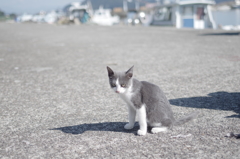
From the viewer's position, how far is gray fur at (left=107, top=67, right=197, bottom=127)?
11.1 ft

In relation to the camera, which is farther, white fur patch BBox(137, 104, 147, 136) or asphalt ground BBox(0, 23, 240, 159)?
white fur patch BBox(137, 104, 147, 136)

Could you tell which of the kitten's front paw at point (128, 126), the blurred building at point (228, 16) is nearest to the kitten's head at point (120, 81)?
the kitten's front paw at point (128, 126)

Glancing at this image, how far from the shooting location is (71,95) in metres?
5.54

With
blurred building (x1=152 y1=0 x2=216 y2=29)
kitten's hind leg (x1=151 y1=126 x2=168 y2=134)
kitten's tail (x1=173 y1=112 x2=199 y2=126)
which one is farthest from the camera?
blurred building (x1=152 y1=0 x2=216 y2=29)

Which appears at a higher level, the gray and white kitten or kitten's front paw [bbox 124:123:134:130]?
the gray and white kitten

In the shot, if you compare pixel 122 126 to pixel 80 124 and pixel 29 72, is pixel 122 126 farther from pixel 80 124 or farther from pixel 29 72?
pixel 29 72

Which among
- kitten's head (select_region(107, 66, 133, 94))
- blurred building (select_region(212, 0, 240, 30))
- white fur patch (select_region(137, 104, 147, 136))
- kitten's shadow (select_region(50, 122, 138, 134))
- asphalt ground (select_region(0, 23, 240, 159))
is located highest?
blurred building (select_region(212, 0, 240, 30))

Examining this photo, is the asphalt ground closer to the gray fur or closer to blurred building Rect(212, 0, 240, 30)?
the gray fur

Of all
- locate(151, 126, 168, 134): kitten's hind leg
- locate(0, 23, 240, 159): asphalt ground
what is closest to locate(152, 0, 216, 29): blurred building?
locate(0, 23, 240, 159): asphalt ground

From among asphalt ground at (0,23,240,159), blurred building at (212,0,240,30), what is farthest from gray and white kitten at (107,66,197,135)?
blurred building at (212,0,240,30)

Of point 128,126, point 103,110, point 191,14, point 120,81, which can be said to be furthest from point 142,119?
point 191,14

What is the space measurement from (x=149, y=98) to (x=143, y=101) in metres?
0.11

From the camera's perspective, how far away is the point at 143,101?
3.39 meters

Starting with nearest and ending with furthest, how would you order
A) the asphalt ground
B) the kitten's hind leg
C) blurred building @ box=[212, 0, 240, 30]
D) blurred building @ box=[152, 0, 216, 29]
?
the asphalt ground < the kitten's hind leg < blurred building @ box=[212, 0, 240, 30] < blurred building @ box=[152, 0, 216, 29]
